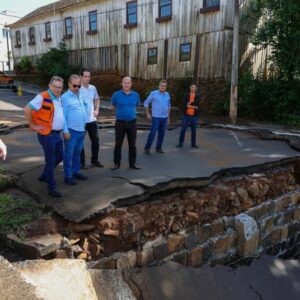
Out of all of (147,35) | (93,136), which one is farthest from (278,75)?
(93,136)

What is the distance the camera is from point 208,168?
21.1 feet

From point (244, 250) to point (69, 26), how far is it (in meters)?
22.9

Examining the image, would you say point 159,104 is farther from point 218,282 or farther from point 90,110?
point 218,282

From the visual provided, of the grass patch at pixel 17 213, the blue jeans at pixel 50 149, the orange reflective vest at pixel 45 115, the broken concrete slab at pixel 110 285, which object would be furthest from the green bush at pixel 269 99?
the broken concrete slab at pixel 110 285

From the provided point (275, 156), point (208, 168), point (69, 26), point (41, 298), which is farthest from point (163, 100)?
point (69, 26)

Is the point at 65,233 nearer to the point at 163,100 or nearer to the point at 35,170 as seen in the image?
the point at 35,170

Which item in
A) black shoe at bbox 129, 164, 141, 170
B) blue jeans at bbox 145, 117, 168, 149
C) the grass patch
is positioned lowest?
the grass patch

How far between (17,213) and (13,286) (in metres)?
1.80

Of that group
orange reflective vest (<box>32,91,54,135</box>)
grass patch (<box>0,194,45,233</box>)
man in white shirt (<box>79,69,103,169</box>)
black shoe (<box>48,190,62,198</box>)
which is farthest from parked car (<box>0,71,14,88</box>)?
black shoe (<box>48,190,62,198</box>)

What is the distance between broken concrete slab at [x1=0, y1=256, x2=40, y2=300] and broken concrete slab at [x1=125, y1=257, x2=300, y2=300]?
122cm

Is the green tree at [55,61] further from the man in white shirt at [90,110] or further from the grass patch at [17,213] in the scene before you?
the grass patch at [17,213]

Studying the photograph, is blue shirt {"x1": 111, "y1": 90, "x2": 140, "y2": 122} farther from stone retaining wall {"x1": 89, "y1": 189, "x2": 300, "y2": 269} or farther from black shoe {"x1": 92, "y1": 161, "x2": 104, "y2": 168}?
stone retaining wall {"x1": 89, "y1": 189, "x2": 300, "y2": 269}

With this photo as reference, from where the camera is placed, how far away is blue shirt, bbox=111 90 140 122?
231 inches

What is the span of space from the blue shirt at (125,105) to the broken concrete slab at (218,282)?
2636 millimetres
